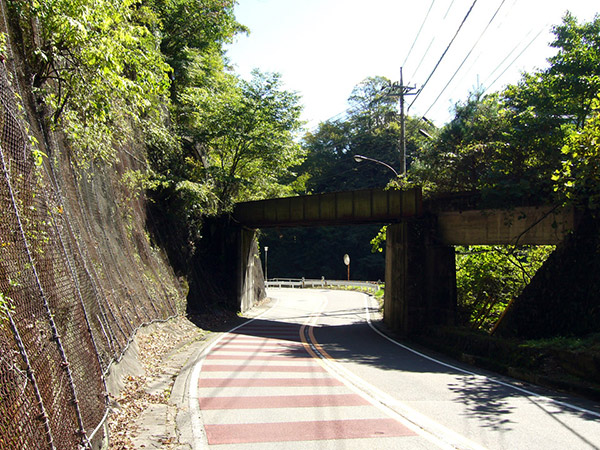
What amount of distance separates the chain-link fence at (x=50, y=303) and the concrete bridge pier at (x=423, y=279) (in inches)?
431

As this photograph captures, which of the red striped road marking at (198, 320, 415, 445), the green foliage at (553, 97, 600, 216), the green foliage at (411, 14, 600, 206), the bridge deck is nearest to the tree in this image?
the bridge deck

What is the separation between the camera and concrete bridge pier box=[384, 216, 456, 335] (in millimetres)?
18344

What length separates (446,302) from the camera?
60.6 feet

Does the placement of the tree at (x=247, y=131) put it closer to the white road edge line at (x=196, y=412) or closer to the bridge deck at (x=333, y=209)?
the bridge deck at (x=333, y=209)

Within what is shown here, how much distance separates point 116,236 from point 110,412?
7707mm

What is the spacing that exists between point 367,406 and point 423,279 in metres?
12.0

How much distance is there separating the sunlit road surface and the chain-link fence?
1.64 metres

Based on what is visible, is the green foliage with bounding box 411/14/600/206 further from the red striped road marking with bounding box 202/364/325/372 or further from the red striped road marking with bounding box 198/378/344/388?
the red striped road marking with bounding box 198/378/344/388

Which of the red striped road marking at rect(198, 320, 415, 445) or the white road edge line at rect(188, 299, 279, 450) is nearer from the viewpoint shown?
the white road edge line at rect(188, 299, 279, 450)

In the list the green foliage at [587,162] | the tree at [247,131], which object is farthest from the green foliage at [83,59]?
the tree at [247,131]

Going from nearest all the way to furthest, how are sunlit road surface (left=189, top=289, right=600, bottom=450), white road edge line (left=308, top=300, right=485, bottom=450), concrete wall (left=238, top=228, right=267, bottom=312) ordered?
white road edge line (left=308, top=300, right=485, bottom=450) < sunlit road surface (left=189, top=289, right=600, bottom=450) < concrete wall (left=238, top=228, right=267, bottom=312)

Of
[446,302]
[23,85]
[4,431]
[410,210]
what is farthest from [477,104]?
[4,431]

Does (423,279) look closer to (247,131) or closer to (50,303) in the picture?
(247,131)

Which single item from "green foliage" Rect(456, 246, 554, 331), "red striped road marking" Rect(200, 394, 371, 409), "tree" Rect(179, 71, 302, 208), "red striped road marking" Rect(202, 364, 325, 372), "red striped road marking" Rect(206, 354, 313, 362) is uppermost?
"tree" Rect(179, 71, 302, 208)
